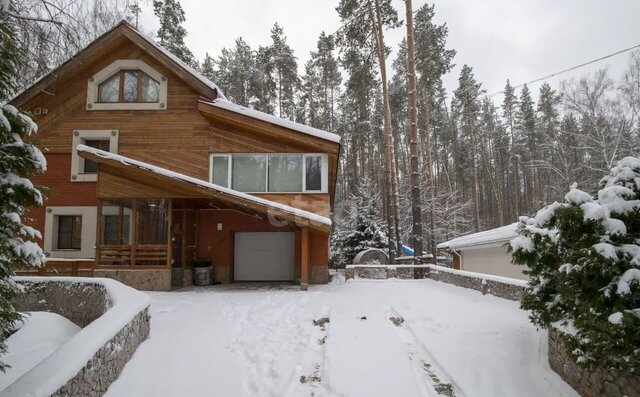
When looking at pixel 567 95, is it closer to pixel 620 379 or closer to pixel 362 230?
pixel 362 230

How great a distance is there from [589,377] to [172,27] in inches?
1000

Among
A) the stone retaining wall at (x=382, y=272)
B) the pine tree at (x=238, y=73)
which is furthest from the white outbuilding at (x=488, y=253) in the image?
the pine tree at (x=238, y=73)

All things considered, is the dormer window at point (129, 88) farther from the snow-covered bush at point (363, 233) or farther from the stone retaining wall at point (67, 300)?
the snow-covered bush at point (363, 233)

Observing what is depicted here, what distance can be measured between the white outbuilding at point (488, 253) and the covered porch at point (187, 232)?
5.29 meters

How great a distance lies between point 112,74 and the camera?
44.1ft

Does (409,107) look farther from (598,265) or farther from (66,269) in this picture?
(66,269)

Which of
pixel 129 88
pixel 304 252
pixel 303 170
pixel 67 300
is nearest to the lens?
pixel 67 300

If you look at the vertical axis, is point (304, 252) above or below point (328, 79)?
below

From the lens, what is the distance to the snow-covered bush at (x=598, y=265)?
3412 millimetres

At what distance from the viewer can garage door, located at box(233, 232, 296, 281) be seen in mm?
13328

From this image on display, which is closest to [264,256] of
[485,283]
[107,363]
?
[485,283]

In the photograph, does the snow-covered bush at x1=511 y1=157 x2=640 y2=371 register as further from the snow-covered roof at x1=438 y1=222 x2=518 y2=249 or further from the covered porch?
the covered porch

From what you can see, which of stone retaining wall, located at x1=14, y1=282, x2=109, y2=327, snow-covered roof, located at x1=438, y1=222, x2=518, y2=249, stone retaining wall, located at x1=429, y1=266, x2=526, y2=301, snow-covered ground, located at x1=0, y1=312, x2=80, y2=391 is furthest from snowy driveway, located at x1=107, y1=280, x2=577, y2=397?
snow-covered roof, located at x1=438, y1=222, x2=518, y2=249

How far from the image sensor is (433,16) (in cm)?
2072
